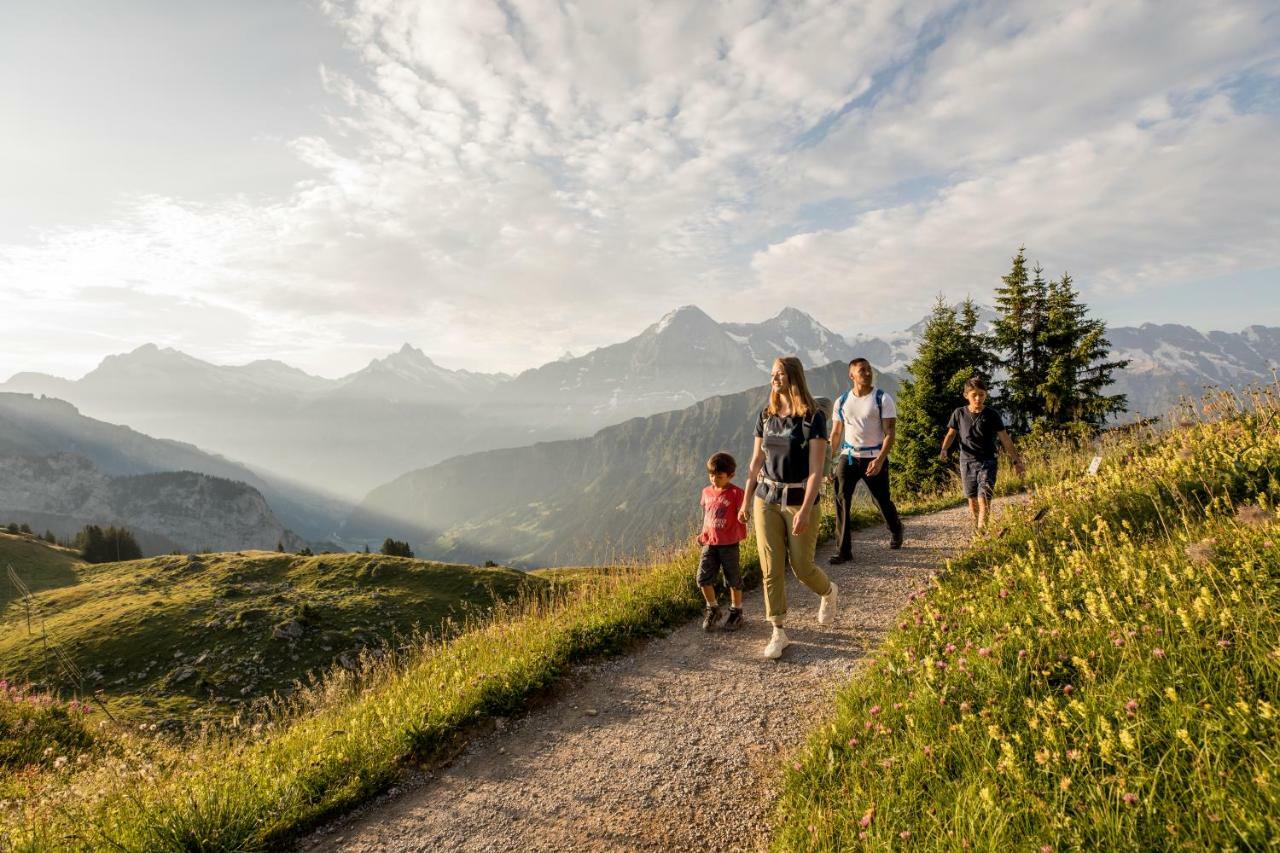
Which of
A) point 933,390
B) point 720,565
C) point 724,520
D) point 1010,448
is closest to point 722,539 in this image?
point 724,520

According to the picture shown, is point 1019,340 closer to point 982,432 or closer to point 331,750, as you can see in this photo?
A: point 982,432

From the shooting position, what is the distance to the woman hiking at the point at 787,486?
250 inches

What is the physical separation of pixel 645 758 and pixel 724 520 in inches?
127

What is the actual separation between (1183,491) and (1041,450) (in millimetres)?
9118

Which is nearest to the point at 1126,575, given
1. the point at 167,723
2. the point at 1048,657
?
the point at 1048,657

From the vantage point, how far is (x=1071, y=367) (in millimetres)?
31734

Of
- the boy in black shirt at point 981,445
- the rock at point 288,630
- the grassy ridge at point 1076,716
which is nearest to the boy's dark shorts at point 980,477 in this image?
the boy in black shirt at point 981,445

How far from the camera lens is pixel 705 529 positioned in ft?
24.8

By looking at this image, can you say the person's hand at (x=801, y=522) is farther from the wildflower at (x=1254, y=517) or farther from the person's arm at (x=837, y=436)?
the wildflower at (x=1254, y=517)

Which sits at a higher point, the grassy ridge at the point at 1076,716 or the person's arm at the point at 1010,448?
the person's arm at the point at 1010,448

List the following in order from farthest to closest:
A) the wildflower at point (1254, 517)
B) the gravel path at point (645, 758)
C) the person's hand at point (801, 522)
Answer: the person's hand at point (801, 522)
the wildflower at point (1254, 517)
the gravel path at point (645, 758)

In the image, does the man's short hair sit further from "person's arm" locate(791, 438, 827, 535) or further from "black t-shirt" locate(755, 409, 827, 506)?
"person's arm" locate(791, 438, 827, 535)

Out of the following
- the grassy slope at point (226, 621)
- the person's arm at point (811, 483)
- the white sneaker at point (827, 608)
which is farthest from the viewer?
the grassy slope at point (226, 621)

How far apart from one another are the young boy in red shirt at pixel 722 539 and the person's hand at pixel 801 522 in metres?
1.10
